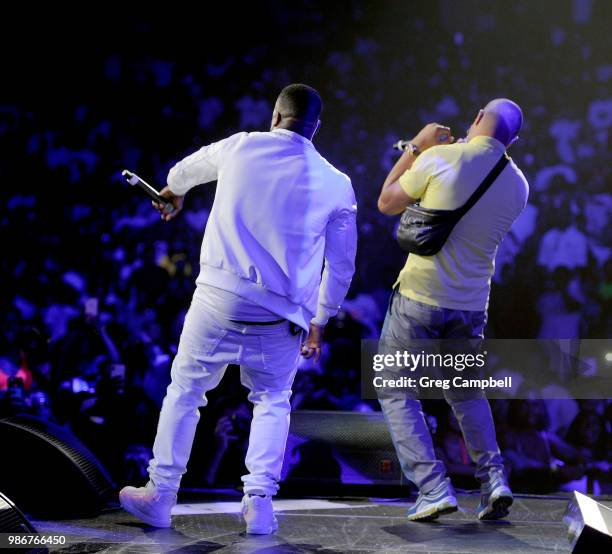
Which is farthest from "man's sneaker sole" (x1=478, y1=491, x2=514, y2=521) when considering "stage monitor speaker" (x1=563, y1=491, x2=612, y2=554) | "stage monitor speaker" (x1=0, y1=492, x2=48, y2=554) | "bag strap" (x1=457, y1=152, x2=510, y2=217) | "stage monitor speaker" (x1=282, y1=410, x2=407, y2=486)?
"stage monitor speaker" (x1=0, y1=492, x2=48, y2=554)

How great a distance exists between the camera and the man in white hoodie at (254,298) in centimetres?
238

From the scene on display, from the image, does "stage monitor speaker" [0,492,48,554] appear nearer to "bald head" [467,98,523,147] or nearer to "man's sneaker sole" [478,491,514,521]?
"man's sneaker sole" [478,491,514,521]

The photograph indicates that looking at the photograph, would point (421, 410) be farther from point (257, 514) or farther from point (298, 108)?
point (298, 108)

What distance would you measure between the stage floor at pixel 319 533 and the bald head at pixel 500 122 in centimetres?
127

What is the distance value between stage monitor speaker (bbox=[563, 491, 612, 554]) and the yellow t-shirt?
852 millimetres

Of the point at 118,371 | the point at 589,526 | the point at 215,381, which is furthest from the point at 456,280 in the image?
the point at 118,371

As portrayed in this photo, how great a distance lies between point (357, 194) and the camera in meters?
4.17

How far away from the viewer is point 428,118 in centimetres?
409

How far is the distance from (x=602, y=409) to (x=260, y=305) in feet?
7.57

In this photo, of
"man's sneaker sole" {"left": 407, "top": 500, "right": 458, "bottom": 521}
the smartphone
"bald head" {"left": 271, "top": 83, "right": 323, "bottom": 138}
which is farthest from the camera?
the smartphone

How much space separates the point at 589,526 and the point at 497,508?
3.14 ft

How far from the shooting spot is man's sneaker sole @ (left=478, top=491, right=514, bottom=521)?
269 centimetres

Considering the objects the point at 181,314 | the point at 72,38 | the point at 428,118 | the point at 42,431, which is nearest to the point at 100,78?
the point at 72,38

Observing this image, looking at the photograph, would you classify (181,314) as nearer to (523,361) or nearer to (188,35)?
(188,35)
